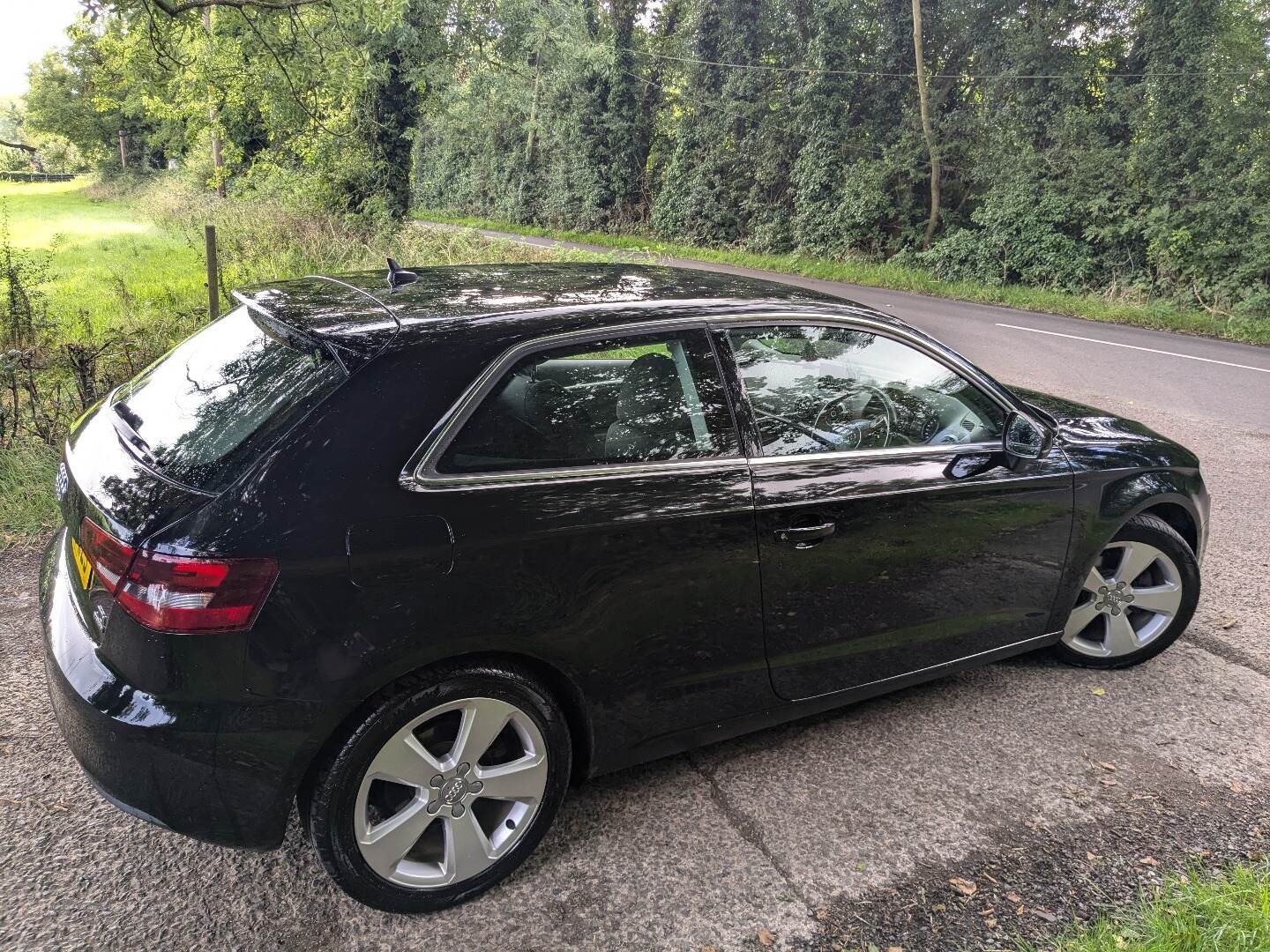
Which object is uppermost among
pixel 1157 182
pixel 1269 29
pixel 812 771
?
pixel 1269 29

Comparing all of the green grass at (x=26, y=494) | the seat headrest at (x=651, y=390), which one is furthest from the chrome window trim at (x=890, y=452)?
the green grass at (x=26, y=494)

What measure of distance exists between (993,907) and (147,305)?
10371 millimetres

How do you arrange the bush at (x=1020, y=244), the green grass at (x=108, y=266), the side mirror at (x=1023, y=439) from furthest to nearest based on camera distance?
1. the bush at (x=1020, y=244)
2. the green grass at (x=108, y=266)
3. the side mirror at (x=1023, y=439)

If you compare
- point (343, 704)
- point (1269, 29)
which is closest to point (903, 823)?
point (343, 704)

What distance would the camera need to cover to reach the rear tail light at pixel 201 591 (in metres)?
2.04

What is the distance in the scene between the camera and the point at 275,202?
17109 mm

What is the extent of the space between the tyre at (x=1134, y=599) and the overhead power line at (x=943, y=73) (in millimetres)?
16724

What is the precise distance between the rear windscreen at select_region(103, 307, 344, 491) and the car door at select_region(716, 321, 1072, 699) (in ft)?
4.25

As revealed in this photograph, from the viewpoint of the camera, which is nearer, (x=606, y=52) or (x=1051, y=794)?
(x=1051, y=794)

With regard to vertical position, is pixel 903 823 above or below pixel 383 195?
below

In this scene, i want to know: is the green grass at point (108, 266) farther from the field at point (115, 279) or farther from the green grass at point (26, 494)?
the green grass at point (26, 494)

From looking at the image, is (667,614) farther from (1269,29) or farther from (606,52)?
(606,52)

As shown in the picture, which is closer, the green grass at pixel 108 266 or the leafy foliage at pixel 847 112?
the green grass at pixel 108 266

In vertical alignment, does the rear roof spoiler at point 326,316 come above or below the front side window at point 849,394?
above
